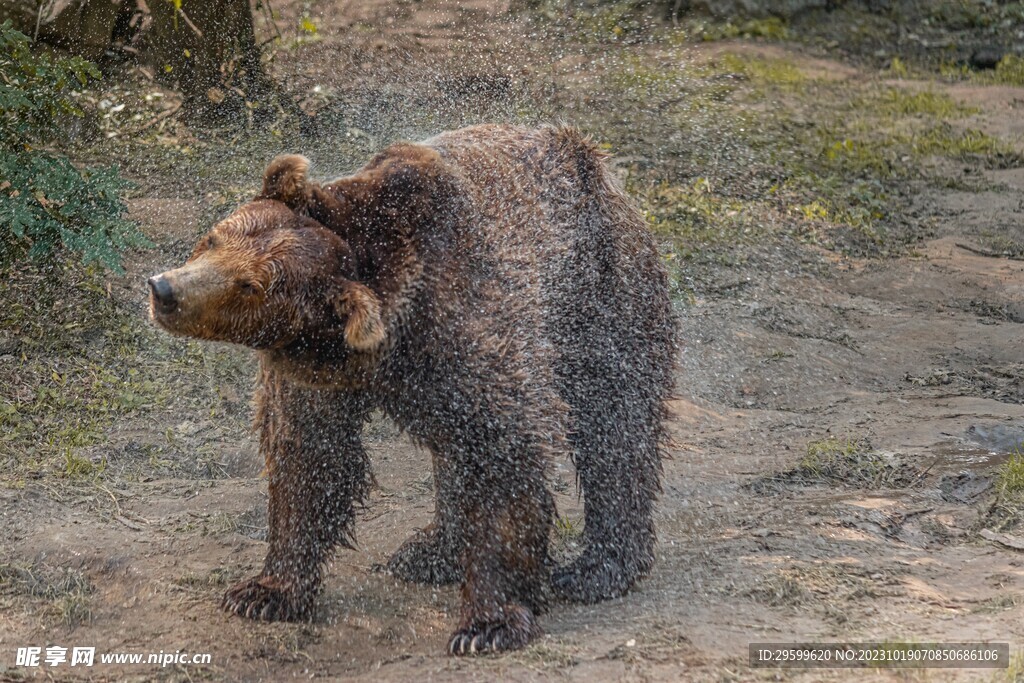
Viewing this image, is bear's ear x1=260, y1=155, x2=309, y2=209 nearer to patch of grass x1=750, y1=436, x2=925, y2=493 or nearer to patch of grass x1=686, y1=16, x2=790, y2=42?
patch of grass x1=750, y1=436, x2=925, y2=493

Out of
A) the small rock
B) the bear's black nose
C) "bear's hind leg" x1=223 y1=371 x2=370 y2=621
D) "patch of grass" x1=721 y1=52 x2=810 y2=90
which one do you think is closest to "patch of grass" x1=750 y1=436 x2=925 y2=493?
"bear's hind leg" x1=223 y1=371 x2=370 y2=621

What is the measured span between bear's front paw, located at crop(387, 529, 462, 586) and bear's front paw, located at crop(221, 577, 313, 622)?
53 cm

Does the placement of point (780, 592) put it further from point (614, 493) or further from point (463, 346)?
point (463, 346)

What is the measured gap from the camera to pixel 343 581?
189 inches

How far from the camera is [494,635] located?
4.15 m

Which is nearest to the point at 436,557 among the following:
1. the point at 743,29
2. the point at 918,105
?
the point at 918,105

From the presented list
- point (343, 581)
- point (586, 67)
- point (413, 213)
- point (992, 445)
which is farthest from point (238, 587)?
point (586, 67)

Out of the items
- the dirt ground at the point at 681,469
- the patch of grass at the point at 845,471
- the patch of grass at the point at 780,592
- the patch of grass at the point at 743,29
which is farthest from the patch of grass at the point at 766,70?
the patch of grass at the point at 780,592

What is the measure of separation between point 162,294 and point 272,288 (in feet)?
1.16

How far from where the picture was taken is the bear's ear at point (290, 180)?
3.95m

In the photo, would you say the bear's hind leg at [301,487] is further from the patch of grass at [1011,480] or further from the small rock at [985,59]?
the small rock at [985,59]

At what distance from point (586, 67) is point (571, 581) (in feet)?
22.8

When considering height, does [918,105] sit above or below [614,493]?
above

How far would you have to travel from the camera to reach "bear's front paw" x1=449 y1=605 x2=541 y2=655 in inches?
163
